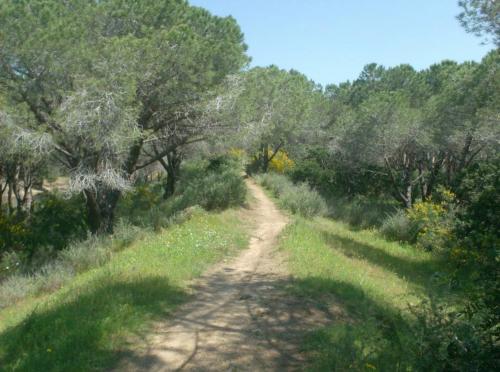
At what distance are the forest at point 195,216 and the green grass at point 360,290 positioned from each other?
0.14ft

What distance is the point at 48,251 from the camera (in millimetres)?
13977

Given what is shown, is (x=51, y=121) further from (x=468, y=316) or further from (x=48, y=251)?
(x=468, y=316)

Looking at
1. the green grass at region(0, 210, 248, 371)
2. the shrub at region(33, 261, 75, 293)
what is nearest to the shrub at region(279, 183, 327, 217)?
the green grass at region(0, 210, 248, 371)

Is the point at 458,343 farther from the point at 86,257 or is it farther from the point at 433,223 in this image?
the point at 433,223

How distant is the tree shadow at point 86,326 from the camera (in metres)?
5.33

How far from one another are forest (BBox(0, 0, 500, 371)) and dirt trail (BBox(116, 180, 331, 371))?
85 mm

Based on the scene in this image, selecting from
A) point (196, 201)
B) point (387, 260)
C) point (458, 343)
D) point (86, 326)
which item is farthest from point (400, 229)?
point (458, 343)

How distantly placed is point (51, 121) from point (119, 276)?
6.99m

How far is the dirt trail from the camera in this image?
207 inches

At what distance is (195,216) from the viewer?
43.9 ft

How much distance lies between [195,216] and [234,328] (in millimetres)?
7382

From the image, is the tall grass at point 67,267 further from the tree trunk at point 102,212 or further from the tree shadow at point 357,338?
the tree shadow at point 357,338

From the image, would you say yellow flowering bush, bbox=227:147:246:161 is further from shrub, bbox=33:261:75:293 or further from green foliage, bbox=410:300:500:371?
green foliage, bbox=410:300:500:371

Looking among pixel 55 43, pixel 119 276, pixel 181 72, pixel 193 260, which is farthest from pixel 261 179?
pixel 119 276
